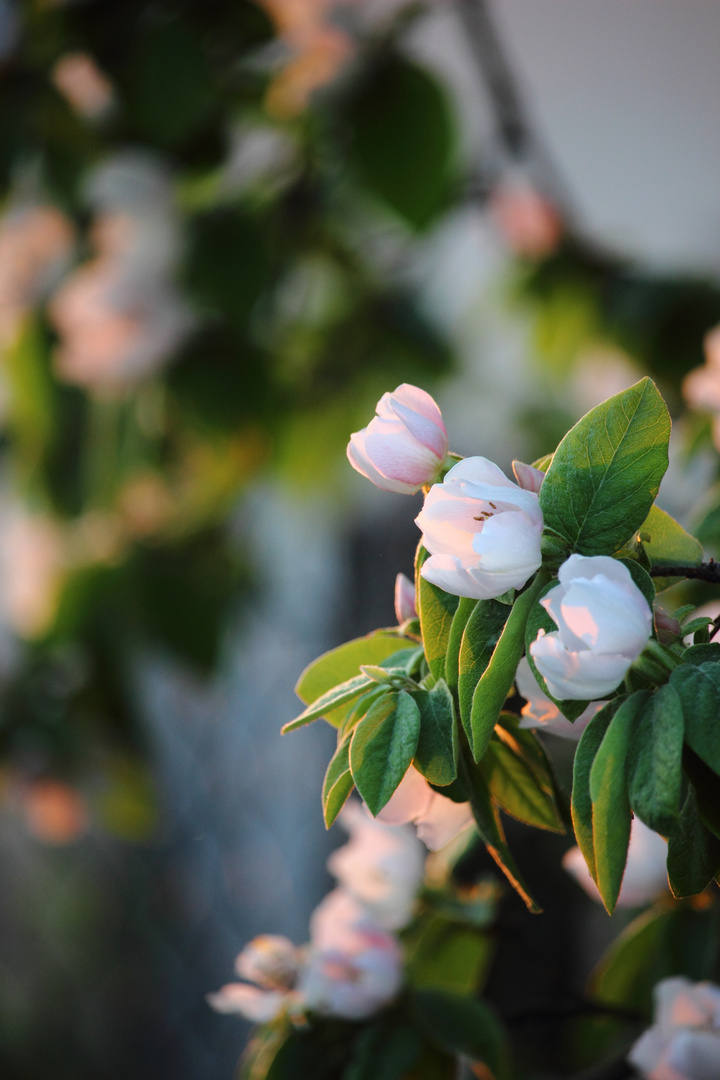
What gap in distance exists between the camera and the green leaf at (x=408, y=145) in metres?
0.56

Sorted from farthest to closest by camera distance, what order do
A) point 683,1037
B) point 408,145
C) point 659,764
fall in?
point 408,145 < point 683,1037 < point 659,764

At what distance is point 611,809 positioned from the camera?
125 millimetres

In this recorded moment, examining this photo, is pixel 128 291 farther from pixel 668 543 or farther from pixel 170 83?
pixel 668 543

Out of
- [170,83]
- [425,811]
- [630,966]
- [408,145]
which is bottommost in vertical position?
[630,966]

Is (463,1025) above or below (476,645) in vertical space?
below

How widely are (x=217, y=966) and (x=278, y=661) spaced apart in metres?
0.63

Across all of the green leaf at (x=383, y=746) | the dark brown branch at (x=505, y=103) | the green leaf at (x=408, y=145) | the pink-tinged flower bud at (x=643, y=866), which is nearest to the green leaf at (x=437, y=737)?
the green leaf at (x=383, y=746)

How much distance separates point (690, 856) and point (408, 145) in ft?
1.77

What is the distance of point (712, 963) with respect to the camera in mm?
261


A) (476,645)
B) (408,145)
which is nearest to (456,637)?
(476,645)

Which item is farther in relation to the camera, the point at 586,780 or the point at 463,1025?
the point at 463,1025

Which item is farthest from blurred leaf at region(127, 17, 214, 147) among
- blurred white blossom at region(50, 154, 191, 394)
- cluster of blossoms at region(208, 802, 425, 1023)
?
cluster of blossoms at region(208, 802, 425, 1023)

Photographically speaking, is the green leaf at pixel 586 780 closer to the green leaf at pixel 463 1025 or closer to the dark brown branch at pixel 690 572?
the dark brown branch at pixel 690 572

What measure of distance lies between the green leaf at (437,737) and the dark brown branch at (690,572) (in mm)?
50
